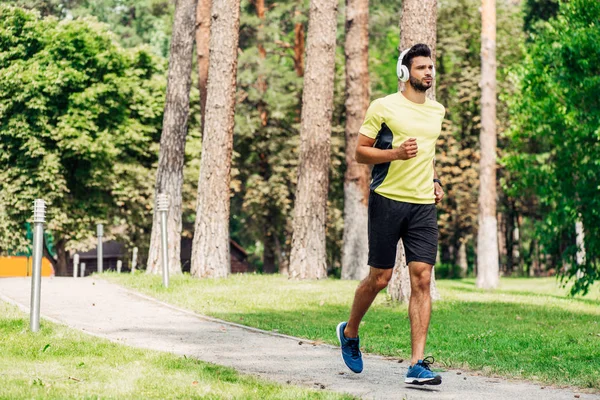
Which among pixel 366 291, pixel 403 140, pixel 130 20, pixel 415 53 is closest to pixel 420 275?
pixel 366 291

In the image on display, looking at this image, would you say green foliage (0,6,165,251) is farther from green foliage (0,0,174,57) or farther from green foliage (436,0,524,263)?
green foliage (436,0,524,263)

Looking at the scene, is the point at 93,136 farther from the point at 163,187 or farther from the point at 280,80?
the point at 163,187

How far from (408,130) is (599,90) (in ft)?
26.9

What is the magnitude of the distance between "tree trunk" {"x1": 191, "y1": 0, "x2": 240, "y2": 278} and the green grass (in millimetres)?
9434

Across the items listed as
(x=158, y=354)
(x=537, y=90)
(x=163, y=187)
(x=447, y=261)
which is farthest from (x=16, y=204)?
(x=158, y=354)

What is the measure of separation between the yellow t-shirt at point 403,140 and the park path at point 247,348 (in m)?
1.36

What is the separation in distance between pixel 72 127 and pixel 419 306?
30.2 metres

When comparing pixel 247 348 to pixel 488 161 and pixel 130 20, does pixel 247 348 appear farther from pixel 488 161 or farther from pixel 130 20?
pixel 130 20

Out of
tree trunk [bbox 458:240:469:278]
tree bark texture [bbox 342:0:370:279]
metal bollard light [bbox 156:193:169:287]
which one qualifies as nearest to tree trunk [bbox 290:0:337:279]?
metal bollard light [bbox 156:193:169:287]

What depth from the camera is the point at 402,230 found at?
6828mm

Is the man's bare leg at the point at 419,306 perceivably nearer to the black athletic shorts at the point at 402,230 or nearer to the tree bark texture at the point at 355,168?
the black athletic shorts at the point at 402,230

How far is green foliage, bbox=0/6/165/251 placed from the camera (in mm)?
34438

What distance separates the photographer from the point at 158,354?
298 inches

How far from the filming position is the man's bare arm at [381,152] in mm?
6480
